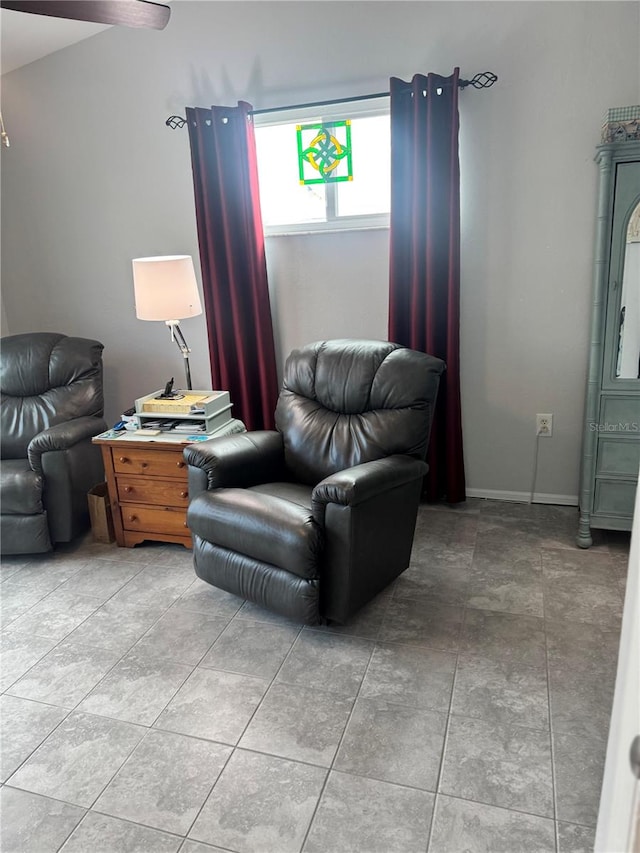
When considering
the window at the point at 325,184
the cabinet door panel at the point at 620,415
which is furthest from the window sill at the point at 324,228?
the cabinet door panel at the point at 620,415

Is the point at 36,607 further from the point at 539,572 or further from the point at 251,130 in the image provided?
the point at 251,130

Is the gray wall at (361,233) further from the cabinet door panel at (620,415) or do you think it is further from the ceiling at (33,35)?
the cabinet door panel at (620,415)

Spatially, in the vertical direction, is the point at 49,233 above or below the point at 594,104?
below

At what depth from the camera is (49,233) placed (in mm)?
3830

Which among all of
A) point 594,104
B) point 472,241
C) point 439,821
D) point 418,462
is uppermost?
point 594,104

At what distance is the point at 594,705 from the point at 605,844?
36.0 inches

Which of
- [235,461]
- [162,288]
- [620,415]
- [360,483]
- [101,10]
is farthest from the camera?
[162,288]

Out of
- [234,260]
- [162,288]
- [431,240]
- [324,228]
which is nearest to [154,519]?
[162,288]

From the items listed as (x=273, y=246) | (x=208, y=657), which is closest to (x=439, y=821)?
(x=208, y=657)

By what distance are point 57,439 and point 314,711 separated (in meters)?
1.80

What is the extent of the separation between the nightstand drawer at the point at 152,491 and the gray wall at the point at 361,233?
99 cm

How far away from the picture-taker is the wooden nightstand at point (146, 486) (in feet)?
9.34

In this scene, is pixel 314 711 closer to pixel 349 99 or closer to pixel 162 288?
pixel 162 288

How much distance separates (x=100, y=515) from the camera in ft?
10.0
